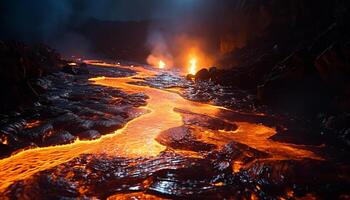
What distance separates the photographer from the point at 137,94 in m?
24.8

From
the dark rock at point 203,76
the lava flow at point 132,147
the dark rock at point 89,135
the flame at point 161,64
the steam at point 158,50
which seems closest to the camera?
the lava flow at point 132,147

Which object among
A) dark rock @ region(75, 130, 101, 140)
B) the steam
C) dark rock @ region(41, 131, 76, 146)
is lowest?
dark rock @ region(41, 131, 76, 146)

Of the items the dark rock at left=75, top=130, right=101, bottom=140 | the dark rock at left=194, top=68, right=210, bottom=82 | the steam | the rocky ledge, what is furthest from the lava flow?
the steam

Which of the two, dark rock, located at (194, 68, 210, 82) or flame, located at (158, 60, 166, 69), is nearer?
dark rock, located at (194, 68, 210, 82)

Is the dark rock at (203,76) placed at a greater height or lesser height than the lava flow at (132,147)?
greater

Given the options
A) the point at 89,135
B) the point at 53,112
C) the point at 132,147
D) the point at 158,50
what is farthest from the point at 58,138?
Result: the point at 158,50

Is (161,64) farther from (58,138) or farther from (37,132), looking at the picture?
(58,138)

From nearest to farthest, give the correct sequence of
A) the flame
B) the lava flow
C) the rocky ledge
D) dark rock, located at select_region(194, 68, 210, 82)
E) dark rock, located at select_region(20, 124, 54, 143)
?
the lava flow
dark rock, located at select_region(20, 124, 54, 143)
the rocky ledge
dark rock, located at select_region(194, 68, 210, 82)
the flame

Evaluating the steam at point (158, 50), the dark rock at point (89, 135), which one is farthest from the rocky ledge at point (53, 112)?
the steam at point (158, 50)

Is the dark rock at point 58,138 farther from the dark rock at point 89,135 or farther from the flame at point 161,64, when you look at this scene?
the flame at point 161,64

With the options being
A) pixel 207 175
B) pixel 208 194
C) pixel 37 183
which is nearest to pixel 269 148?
pixel 207 175

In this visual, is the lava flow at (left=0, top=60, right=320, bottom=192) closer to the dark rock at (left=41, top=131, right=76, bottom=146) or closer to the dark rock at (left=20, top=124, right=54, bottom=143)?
the dark rock at (left=41, top=131, right=76, bottom=146)

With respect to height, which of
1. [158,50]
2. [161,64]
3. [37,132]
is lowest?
[37,132]

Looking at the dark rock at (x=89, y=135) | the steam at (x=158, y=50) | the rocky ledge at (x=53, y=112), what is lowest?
the dark rock at (x=89, y=135)
